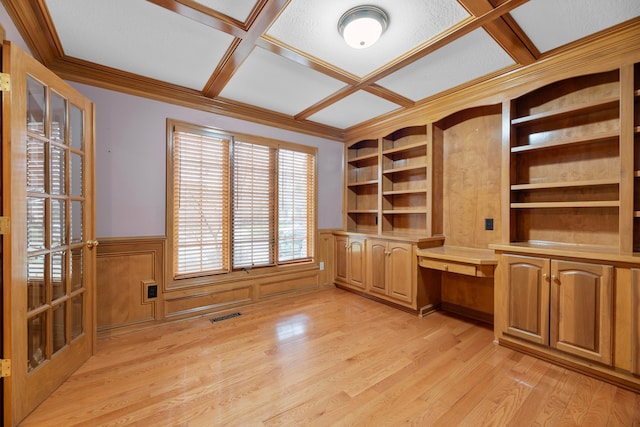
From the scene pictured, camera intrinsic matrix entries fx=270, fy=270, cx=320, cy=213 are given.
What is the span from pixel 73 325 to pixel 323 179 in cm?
329

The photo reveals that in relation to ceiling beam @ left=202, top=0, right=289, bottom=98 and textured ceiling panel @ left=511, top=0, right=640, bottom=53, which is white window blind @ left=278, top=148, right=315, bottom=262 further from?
textured ceiling panel @ left=511, top=0, right=640, bottom=53

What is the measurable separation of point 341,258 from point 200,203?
7.36 feet

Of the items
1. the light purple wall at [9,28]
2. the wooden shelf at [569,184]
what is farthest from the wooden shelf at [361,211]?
the light purple wall at [9,28]

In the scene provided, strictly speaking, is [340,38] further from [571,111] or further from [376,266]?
[376,266]

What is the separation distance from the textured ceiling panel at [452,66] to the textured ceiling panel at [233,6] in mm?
1440

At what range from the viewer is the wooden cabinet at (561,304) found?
1.96m

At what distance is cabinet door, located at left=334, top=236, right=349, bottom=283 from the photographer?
4227 mm

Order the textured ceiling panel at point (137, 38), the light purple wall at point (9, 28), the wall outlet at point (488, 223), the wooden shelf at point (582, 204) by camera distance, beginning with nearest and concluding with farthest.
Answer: the light purple wall at point (9, 28)
the textured ceiling panel at point (137, 38)
the wooden shelf at point (582, 204)
the wall outlet at point (488, 223)

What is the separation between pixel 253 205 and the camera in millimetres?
3609

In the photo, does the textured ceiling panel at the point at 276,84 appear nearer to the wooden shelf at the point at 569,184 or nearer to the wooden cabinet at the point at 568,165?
the wooden cabinet at the point at 568,165

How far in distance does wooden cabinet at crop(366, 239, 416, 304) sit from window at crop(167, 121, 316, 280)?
39.8 inches

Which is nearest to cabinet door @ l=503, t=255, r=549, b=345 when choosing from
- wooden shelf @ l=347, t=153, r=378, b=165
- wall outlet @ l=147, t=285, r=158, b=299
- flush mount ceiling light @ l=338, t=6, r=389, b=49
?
flush mount ceiling light @ l=338, t=6, r=389, b=49

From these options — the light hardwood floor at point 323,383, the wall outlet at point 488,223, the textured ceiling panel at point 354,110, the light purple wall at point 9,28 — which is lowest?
the light hardwood floor at point 323,383

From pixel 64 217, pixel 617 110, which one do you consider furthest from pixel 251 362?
pixel 617 110
